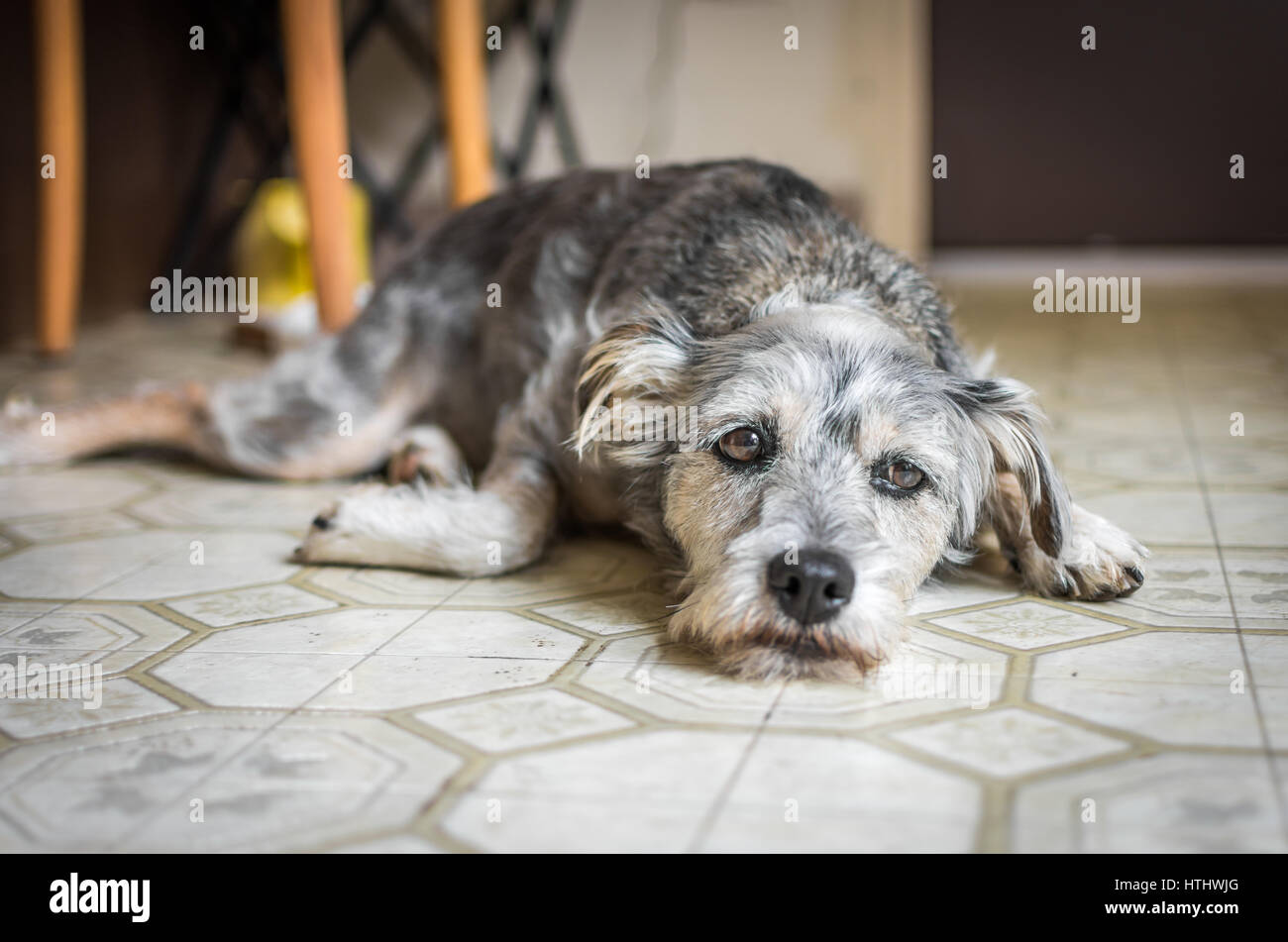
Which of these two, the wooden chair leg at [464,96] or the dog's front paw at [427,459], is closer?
the dog's front paw at [427,459]

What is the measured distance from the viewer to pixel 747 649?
7.04ft

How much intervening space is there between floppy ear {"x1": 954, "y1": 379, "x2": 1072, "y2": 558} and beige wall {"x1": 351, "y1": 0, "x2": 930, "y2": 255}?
5281 millimetres

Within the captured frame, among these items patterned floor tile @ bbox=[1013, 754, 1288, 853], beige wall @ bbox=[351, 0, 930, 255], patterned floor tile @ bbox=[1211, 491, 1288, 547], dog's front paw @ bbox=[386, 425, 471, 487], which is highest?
beige wall @ bbox=[351, 0, 930, 255]

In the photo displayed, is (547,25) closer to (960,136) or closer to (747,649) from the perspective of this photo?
(960,136)

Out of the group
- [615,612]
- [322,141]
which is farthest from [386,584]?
[322,141]

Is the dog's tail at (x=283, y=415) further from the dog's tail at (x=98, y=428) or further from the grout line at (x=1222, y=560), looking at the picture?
the grout line at (x=1222, y=560)

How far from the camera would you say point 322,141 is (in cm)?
430

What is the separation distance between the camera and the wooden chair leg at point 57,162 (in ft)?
15.8

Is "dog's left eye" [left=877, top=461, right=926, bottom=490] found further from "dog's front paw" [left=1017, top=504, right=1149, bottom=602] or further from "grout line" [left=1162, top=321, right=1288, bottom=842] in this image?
"grout line" [left=1162, top=321, right=1288, bottom=842]

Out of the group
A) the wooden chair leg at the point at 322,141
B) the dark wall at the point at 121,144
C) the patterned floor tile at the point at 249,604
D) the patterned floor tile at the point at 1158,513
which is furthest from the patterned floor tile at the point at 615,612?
the dark wall at the point at 121,144

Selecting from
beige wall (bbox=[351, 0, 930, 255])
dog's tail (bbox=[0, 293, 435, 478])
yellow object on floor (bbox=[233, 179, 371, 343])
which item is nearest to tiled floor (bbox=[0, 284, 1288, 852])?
dog's tail (bbox=[0, 293, 435, 478])

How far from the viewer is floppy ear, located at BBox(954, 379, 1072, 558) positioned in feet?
8.02

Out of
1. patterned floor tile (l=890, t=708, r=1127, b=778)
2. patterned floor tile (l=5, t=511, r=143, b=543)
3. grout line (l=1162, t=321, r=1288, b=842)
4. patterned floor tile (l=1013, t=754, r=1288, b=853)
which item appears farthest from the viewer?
patterned floor tile (l=5, t=511, r=143, b=543)

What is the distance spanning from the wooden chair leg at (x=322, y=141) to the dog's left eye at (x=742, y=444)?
2236 millimetres
